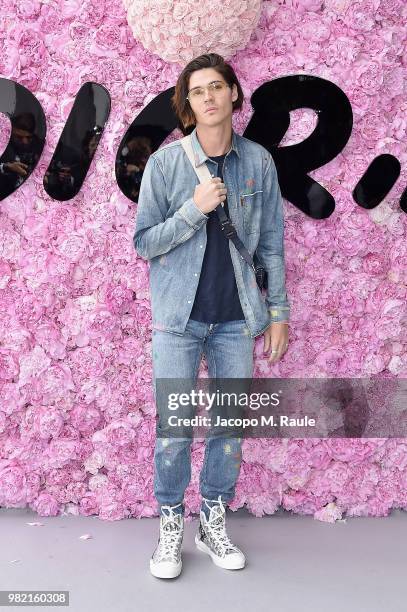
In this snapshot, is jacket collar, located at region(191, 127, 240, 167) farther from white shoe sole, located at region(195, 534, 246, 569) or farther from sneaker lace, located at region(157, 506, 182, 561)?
white shoe sole, located at region(195, 534, 246, 569)

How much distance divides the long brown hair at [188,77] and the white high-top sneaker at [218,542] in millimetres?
1480

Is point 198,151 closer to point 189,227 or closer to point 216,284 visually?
point 189,227

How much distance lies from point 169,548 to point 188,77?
1733 mm

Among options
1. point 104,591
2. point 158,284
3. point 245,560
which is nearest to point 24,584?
point 104,591

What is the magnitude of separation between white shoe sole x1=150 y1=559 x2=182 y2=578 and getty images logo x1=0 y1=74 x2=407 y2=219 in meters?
1.47

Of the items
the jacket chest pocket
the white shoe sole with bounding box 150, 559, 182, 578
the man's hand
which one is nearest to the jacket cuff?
the jacket chest pocket

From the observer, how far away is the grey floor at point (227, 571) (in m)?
2.17

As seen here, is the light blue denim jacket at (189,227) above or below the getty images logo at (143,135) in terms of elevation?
below

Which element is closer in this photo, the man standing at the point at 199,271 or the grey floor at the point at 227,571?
the grey floor at the point at 227,571

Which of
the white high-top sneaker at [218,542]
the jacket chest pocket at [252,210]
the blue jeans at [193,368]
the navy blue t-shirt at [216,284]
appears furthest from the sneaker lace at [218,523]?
the jacket chest pocket at [252,210]

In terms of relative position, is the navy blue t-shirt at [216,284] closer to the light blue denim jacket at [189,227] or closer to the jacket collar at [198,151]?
the light blue denim jacket at [189,227]

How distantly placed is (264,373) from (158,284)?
2.51 ft

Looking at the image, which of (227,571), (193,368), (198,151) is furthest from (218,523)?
(198,151)

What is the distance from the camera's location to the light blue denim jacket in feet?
7.44
